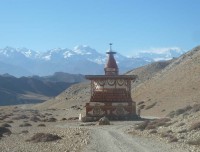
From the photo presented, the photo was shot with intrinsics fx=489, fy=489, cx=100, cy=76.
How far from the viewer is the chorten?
6456 cm

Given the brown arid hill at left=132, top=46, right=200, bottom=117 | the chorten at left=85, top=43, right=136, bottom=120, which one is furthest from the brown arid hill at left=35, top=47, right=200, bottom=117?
the chorten at left=85, top=43, right=136, bottom=120

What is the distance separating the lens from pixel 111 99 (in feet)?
214

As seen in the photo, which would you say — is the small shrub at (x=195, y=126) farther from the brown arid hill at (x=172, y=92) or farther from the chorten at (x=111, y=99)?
the brown arid hill at (x=172, y=92)

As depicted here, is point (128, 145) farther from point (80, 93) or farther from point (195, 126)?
point (80, 93)

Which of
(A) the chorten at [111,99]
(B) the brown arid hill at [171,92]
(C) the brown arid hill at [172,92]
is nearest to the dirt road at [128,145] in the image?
(A) the chorten at [111,99]

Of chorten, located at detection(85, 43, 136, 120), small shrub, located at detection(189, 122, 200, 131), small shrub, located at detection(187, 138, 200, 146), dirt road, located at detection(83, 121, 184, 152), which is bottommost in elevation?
dirt road, located at detection(83, 121, 184, 152)


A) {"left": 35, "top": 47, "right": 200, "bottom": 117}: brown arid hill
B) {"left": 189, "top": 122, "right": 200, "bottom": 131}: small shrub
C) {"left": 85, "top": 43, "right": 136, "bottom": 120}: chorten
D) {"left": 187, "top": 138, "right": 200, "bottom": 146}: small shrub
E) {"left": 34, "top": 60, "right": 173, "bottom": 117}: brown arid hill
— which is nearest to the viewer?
{"left": 187, "top": 138, "right": 200, "bottom": 146}: small shrub

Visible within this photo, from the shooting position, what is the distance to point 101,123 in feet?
178

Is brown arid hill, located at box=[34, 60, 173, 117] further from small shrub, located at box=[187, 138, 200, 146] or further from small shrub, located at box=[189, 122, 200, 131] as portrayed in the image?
small shrub, located at box=[187, 138, 200, 146]

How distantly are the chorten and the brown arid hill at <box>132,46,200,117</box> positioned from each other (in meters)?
6.22

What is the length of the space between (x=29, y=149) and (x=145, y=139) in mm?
8078

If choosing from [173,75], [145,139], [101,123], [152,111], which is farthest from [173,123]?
[173,75]

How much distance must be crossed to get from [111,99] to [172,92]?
23.0 metres

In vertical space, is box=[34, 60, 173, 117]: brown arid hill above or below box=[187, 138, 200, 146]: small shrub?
above
